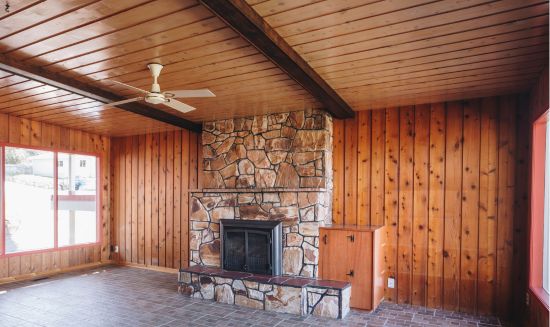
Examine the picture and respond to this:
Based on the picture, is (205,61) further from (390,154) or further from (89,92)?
(390,154)

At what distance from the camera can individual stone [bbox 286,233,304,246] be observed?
4.71m

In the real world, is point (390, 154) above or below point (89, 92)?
below

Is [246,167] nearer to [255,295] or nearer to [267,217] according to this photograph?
[267,217]

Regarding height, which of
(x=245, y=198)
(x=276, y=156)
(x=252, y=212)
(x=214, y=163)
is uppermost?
(x=276, y=156)

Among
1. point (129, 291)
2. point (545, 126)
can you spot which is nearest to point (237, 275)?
point (129, 291)

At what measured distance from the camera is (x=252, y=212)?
16.6ft

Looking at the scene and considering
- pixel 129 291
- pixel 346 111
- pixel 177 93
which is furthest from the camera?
pixel 129 291

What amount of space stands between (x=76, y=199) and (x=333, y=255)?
484 cm

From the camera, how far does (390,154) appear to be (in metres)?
4.77

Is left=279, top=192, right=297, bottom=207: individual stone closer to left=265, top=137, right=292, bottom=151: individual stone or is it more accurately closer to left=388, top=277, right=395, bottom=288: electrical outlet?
left=265, top=137, right=292, bottom=151: individual stone

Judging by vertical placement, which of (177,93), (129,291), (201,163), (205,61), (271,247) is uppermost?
(205,61)

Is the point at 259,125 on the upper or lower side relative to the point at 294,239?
upper

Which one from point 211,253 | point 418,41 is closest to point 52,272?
point 211,253

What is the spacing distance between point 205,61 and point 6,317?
3524 mm
